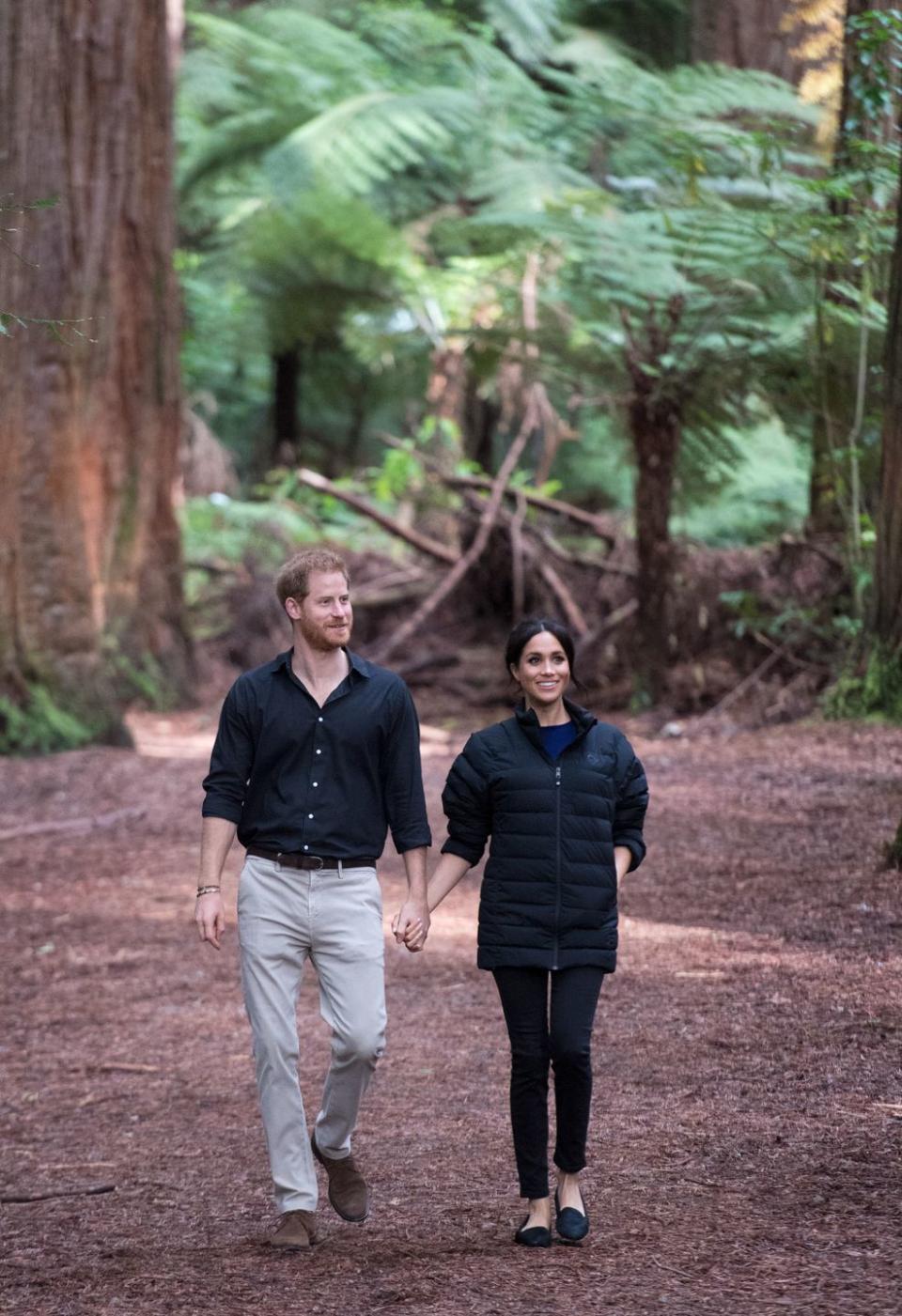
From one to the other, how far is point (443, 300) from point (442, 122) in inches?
82.5

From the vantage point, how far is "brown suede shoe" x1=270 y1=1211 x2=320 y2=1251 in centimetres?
395

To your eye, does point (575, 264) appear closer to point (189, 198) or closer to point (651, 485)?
point (651, 485)

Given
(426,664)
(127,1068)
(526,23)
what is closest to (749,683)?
(426,664)

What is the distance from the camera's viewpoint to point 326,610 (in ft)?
13.4

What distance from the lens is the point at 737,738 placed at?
10.6m

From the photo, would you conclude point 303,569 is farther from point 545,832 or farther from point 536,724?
point 545,832

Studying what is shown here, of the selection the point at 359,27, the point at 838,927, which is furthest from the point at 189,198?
the point at 838,927

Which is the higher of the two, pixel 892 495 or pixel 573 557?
pixel 892 495

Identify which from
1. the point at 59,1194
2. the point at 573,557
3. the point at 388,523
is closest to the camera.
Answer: the point at 59,1194

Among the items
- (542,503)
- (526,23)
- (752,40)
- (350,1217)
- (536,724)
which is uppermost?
(526,23)

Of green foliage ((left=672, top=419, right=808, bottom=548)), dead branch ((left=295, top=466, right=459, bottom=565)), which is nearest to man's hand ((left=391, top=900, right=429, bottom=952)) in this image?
dead branch ((left=295, top=466, right=459, bottom=565))

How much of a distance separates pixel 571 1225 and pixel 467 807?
1026 millimetres

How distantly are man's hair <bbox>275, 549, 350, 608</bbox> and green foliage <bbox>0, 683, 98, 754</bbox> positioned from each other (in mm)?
7850

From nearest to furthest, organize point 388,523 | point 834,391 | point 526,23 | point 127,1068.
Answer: point 127,1068
point 834,391
point 388,523
point 526,23
